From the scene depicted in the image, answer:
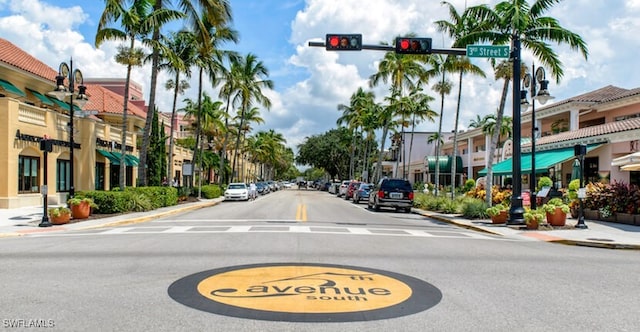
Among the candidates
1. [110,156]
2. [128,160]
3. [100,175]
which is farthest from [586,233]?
[128,160]

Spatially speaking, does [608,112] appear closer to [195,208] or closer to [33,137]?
[195,208]

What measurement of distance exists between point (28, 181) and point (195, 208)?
27.9 feet

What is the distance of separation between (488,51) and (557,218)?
612cm

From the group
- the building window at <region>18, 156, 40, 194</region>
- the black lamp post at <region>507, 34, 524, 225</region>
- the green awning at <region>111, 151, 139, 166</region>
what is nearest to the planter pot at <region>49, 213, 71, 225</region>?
the building window at <region>18, 156, 40, 194</region>

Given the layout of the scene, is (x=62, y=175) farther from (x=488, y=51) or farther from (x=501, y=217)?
(x=488, y=51)

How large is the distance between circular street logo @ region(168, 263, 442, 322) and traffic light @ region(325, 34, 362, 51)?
29.0ft

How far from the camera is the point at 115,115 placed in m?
38.1

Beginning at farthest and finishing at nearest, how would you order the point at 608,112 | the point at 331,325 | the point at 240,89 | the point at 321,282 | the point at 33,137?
the point at 240,89 → the point at 608,112 → the point at 33,137 → the point at 321,282 → the point at 331,325

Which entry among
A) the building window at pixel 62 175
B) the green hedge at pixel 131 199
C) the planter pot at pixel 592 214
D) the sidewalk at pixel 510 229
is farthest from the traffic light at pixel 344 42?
the building window at pixel 62 175

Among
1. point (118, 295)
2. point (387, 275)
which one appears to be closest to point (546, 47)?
point (387, 275)

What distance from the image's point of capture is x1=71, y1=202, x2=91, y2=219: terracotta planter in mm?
19172

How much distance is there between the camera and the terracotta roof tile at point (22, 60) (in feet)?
87.7

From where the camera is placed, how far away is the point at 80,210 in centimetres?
1928

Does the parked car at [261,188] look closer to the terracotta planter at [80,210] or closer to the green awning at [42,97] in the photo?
the green awning at [42,97]
